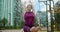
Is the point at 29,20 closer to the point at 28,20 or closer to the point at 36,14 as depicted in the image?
the point at 28,20

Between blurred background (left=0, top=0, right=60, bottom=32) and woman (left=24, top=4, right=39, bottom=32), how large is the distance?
7 cm

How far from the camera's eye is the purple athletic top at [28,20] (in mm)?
3172

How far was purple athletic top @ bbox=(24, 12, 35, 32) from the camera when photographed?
3172 millimetres

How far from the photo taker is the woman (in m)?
3.17

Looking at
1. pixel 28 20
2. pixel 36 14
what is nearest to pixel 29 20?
pixel 28 20

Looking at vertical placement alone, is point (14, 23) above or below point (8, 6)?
below

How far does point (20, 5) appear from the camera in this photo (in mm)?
3314

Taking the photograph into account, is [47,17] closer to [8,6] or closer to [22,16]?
[22,16]

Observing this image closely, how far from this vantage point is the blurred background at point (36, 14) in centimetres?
326

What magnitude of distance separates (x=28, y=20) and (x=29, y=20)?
0.6 inches

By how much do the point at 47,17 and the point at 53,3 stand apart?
0.23 meters

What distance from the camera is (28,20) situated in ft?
10.5

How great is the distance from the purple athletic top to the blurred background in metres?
0.07

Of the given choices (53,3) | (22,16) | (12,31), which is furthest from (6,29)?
(53,3)
